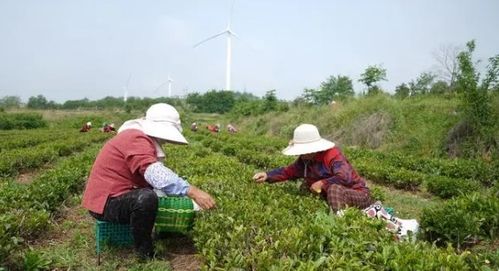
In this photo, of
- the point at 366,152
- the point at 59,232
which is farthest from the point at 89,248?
the point at 366,152

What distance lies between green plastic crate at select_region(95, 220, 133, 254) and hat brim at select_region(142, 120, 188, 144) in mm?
1078

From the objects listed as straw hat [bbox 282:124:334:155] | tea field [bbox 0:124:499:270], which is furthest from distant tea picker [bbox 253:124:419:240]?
tea field [bbox 0:124:499:270]

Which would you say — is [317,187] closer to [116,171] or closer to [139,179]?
[139,179]

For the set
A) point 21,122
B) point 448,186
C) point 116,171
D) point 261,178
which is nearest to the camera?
point 116,171

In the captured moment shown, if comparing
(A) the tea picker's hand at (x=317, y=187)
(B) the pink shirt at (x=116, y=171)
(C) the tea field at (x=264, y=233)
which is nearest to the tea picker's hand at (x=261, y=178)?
(C) the tea field at (x=264, y=233)

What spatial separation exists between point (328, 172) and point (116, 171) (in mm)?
2599

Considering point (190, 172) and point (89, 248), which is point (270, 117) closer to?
point (190, 172)

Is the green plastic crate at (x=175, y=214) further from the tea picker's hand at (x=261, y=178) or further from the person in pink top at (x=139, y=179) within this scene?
the tea picker's hand at (x=261, y=178)

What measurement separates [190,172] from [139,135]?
423 cm

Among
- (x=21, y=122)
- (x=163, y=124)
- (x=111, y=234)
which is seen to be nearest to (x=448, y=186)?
(x=163, y=124)

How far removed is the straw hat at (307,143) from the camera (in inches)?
217

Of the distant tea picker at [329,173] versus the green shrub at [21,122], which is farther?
the green shrub at [21,122]

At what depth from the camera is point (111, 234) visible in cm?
488

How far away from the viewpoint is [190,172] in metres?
8.60
